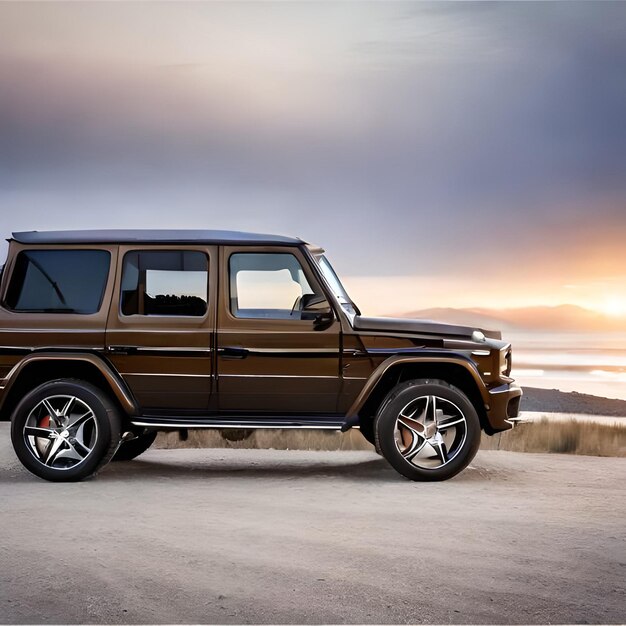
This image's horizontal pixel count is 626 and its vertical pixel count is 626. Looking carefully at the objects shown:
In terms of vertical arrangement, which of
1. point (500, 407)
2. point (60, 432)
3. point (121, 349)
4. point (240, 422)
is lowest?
point (60, 432)

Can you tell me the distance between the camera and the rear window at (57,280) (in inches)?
364

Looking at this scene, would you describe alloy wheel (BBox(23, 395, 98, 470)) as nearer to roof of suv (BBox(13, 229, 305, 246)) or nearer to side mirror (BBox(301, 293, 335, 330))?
roof of suv (BBox(13, 229, 305, 246))

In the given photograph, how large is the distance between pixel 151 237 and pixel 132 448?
8.91ft

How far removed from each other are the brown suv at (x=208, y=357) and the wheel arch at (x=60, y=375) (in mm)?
14

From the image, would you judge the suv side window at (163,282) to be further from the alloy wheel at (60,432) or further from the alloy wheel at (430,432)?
the alloy wheel at (430,432)

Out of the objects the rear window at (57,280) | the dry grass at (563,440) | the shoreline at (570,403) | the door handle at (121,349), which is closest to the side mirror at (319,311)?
the door handle at (121,349)

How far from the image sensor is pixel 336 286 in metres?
9.35

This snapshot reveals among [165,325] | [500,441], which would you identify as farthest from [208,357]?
[500,441]

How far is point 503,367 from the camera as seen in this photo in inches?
366

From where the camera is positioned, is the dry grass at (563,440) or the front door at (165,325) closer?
the front door at (165,325)

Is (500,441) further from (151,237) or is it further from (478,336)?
(151,237)

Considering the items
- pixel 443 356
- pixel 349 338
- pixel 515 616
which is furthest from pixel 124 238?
pixel 515 616

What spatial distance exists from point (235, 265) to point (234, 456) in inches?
119

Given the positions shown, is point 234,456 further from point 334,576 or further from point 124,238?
point 334,576
